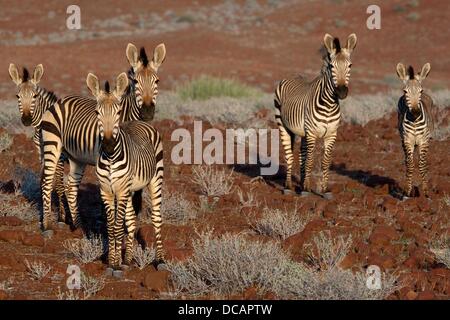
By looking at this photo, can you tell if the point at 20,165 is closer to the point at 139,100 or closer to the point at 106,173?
the point at 139,100

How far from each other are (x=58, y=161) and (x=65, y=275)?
3148 millimetres

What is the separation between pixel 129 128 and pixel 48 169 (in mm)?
1968

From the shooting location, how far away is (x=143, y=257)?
10.3 metres

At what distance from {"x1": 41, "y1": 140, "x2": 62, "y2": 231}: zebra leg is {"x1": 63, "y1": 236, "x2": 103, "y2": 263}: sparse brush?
3.66 feet

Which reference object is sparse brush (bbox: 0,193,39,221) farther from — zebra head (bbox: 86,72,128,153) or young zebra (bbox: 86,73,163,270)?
zebra head (bbox: 86,72,128,153)

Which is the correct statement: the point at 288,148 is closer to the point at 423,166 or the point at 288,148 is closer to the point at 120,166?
the point at 423,166

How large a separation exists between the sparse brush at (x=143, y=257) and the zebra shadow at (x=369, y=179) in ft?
17.9

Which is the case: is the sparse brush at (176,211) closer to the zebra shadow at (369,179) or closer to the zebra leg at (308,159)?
the zebra leg at (308,159)

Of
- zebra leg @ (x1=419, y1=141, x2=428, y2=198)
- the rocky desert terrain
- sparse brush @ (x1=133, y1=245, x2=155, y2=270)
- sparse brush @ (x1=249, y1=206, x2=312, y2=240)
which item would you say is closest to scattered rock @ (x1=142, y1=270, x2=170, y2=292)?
the rocky desert terrain

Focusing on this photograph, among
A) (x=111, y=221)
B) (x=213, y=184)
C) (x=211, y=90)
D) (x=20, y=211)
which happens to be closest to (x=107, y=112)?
(x=111, y=221)

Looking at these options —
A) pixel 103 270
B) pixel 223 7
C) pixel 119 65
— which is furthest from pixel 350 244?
pixel 223 7

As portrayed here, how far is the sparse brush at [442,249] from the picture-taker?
10.2 metres

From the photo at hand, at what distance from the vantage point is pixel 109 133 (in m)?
9.26

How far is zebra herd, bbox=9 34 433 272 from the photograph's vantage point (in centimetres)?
977
